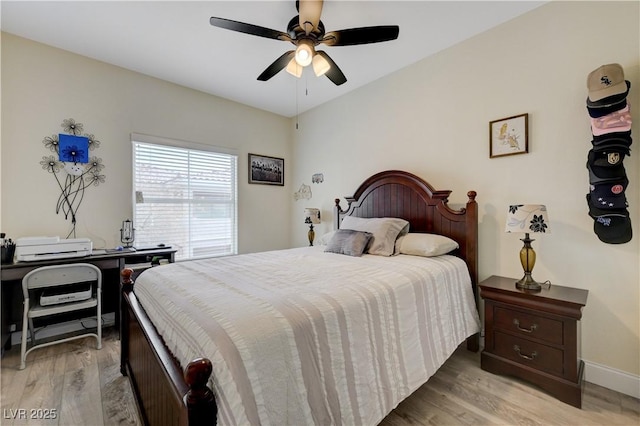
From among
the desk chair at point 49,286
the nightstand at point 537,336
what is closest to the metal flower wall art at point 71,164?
the desk chair at point 49,286

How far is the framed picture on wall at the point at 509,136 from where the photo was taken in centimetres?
216

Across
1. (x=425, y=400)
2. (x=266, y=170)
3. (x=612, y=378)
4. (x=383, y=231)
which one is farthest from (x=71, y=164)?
(x=612, y=378)

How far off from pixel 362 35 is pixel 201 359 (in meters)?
2.04

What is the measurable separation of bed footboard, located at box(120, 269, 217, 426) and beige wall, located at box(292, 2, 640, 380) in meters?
2.43

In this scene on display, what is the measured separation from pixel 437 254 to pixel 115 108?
3.58 metres

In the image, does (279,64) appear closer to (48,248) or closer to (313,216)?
(313,216)

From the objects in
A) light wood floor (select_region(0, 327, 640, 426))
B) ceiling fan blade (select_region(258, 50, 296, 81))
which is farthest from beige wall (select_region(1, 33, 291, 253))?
ceiling fan blade (select_region(258, 50, 296, 81))

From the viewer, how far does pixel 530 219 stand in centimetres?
183

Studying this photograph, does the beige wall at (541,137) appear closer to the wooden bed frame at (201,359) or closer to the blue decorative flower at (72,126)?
the wooden bed frame at (201,359)

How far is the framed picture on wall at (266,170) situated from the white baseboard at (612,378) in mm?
3897

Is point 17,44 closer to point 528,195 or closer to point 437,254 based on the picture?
point 437,254

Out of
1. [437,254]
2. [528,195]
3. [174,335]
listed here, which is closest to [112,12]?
[174,335]

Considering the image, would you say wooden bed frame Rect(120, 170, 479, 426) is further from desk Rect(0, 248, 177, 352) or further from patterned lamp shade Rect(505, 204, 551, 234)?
desk Rect(0, 248, 177, 352)

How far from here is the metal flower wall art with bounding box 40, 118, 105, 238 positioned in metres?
2.59
